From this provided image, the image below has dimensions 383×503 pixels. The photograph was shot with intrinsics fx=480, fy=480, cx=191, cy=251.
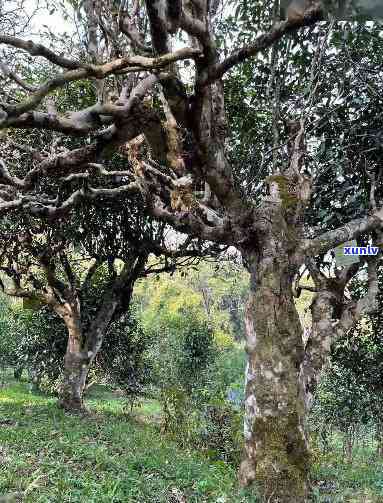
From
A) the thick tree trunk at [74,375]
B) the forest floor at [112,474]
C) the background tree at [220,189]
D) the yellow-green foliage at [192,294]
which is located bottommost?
the forest floor at [112,474]

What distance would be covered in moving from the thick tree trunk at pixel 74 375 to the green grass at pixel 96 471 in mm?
2479

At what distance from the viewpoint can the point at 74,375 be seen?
11.0m

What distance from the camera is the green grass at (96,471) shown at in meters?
4.20

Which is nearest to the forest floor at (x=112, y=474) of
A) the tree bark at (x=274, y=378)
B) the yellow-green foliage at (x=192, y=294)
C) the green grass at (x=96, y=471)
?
the green grass at (x=96, y=471)

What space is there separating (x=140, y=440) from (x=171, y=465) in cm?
258

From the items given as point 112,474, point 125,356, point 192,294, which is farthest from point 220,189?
point 192,294

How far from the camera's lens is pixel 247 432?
5.11 metres

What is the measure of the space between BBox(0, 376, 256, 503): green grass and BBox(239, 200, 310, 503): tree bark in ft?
1.40

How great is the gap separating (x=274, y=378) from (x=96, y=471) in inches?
83.8

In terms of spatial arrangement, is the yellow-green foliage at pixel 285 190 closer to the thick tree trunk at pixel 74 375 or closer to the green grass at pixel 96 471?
the green grass at pixel 96 471

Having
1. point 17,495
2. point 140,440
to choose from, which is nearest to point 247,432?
point 17,495

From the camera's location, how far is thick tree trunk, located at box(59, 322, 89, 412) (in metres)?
10.9

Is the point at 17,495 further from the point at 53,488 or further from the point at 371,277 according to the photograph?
the point at 371,277

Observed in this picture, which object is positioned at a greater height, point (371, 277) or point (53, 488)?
point (371, 277)
